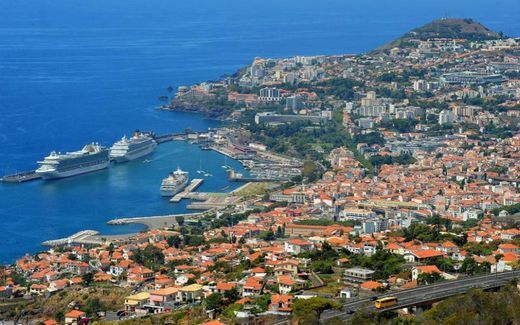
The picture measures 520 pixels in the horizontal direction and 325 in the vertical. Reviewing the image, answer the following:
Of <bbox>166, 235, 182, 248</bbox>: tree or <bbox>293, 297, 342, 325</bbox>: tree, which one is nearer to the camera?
<bbox>293, 297, 342, 325</bbox>: tree

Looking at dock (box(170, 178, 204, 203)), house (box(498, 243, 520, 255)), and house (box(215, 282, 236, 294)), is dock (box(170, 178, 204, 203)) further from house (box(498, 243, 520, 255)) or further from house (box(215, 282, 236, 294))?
house (box(215, 282, 236, 294))

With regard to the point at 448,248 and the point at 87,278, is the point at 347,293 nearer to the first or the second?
the point at 448,248

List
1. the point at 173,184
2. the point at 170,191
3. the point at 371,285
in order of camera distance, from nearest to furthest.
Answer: the point at 371,285 → the point at 170,191 → the point at 173,184

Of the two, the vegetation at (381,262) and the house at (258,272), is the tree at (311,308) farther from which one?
the house at (258,272)

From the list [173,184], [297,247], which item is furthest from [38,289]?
[173,184]

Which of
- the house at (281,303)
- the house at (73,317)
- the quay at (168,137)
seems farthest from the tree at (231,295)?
the quay at (168,137)

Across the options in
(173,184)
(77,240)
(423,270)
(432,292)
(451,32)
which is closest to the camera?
(432,292)

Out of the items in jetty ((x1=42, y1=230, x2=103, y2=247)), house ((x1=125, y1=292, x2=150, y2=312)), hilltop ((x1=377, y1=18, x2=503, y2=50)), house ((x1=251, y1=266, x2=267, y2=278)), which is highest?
hilltop ((x1=377, y1=18, x2=503, y2=50))

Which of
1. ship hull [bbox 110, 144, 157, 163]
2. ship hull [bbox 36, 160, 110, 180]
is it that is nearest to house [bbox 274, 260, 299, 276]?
ship hull [bbox 36, 160, 110, 180]
